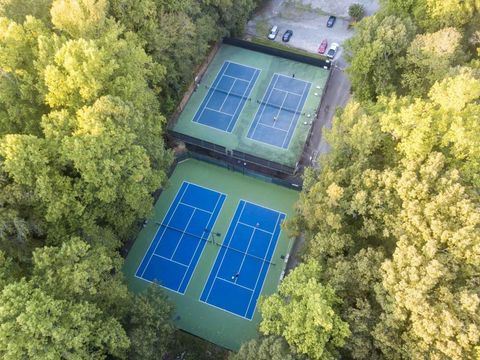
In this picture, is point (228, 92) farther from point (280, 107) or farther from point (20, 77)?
point (20, 77)

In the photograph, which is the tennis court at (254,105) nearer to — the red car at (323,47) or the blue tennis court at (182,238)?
the red car at (323,47)

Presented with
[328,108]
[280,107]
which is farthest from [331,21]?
[280,107]

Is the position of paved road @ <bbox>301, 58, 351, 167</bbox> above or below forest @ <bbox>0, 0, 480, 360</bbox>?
above

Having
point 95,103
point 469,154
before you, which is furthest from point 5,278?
point 469,154

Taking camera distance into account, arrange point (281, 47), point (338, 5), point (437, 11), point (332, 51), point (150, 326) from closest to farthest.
Result: point (150, 326) → point (437, 11) → point (332, 51) → point (281, 47) → point (338, 5)

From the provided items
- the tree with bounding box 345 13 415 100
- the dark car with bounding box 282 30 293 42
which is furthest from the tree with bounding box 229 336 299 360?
the dark car with bounding box 282 30 293 42

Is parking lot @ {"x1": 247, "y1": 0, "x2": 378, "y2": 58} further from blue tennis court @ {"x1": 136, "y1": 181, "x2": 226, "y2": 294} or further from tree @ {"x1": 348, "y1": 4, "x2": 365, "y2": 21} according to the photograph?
blue tennis court @ {"x1": 136, "y1": 181, "x2": 226, "y2": 294}
